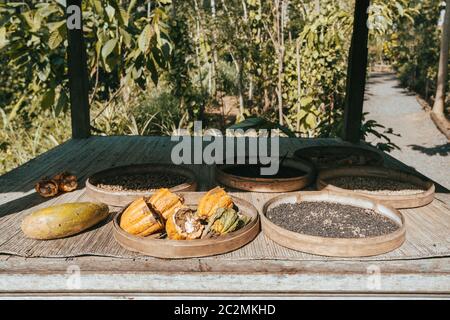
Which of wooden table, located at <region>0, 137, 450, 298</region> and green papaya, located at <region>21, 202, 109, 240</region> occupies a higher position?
green papaya, located at <region>21, 202, 109, 240</region>

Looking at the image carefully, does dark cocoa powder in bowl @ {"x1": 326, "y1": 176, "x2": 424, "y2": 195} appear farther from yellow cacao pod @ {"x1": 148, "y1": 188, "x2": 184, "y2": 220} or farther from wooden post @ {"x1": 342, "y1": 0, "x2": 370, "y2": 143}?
wooden post @ {"x1": 342, "y1": 0, "x2": 370, "y2": 143}

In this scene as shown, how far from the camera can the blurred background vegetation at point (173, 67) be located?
4.03m

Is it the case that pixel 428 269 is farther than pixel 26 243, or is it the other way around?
pixel 26 243

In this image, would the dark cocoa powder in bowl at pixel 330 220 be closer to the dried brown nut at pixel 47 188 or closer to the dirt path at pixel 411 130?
the dried brown nut at pixel 47 188

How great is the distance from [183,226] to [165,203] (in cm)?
19

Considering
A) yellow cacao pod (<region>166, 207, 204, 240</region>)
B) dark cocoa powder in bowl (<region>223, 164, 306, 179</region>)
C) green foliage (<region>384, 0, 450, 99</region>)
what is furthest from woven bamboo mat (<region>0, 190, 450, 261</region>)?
green foliage (<region>384, 0, 450, 99</region>)

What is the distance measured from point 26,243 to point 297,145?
90.2 inches

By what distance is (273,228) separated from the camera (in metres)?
1.68

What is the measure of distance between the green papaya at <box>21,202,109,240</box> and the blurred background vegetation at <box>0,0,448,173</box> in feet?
5.45

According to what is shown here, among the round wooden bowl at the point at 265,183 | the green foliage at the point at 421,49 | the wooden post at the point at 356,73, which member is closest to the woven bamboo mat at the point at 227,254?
the round wooden bowl at the point at 265,183

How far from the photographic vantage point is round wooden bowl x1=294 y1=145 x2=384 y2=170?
2699mm
